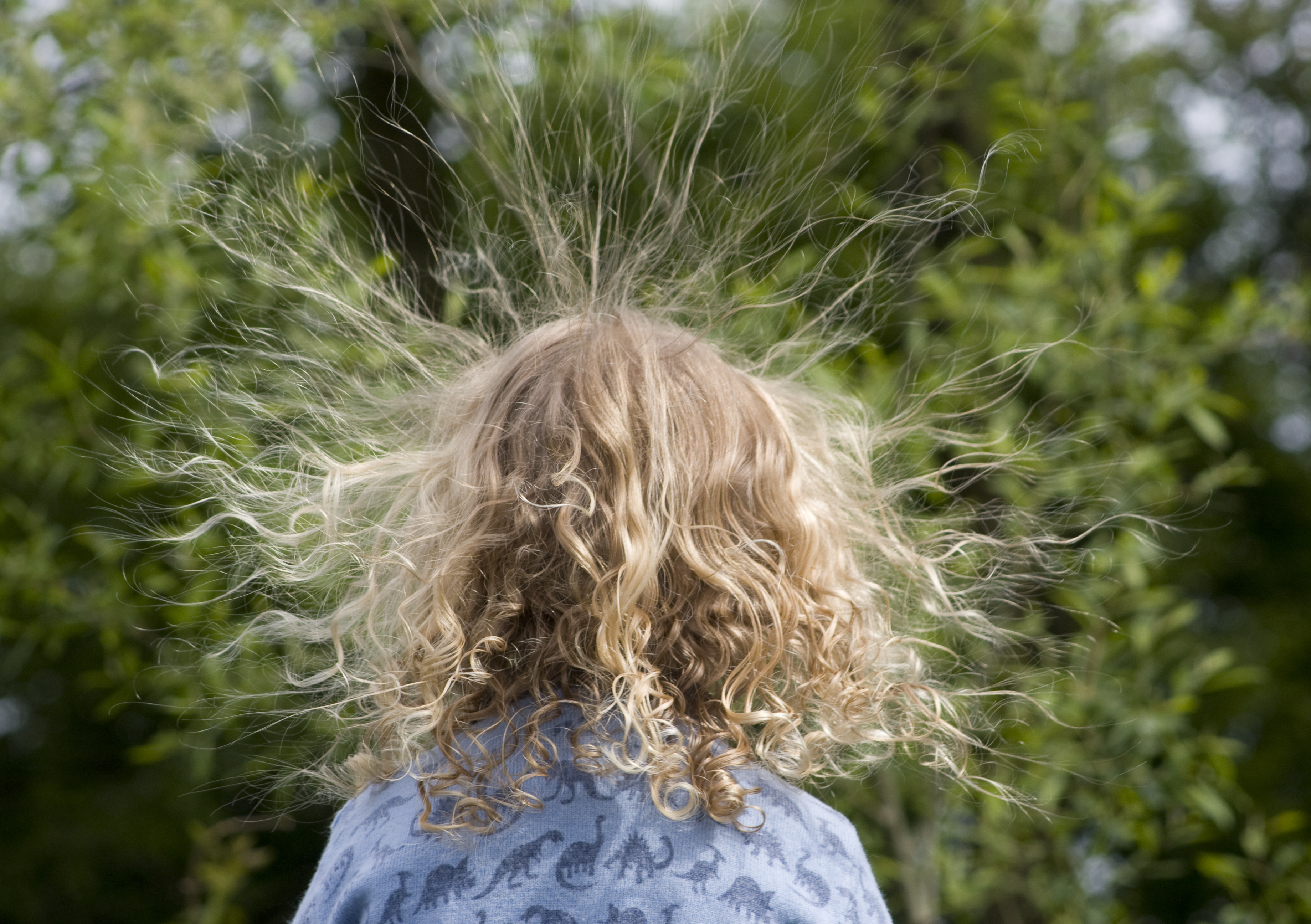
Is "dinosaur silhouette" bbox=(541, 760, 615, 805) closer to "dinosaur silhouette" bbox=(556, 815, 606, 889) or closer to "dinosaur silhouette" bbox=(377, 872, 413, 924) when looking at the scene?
"dinosaur silhouette" bbox=(556, 815, 606, 889)

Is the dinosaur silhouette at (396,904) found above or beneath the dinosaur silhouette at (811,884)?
above

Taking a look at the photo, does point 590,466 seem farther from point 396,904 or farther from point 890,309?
point 890,309

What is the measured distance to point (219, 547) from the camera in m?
1.64

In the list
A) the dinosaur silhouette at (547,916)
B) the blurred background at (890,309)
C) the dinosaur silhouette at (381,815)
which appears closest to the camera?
the dinosaur silhouette at (547,916)

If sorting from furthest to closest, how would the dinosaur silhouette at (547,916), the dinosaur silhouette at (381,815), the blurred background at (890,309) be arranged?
the blurred background at (890,309) → the dinosaur silhouette at (381,815) → the dinosaur silhouette at (547,916)

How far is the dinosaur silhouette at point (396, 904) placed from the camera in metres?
0.91

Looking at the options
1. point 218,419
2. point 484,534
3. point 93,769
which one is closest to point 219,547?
point 218,419

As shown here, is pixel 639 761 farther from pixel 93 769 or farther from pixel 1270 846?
pixel 93 769

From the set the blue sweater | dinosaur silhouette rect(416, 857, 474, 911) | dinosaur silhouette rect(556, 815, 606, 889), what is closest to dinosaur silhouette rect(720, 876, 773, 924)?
the blue sweater

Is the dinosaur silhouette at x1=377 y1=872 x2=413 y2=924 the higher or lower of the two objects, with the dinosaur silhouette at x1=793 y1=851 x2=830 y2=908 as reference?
higher

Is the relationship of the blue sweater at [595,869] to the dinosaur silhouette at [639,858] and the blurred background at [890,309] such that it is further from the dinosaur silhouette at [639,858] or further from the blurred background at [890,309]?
the blurred background at [890,309]

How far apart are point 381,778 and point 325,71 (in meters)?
1.82

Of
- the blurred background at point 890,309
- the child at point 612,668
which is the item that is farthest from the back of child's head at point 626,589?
the blurred background at point 890,309

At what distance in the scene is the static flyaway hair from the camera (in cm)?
100
